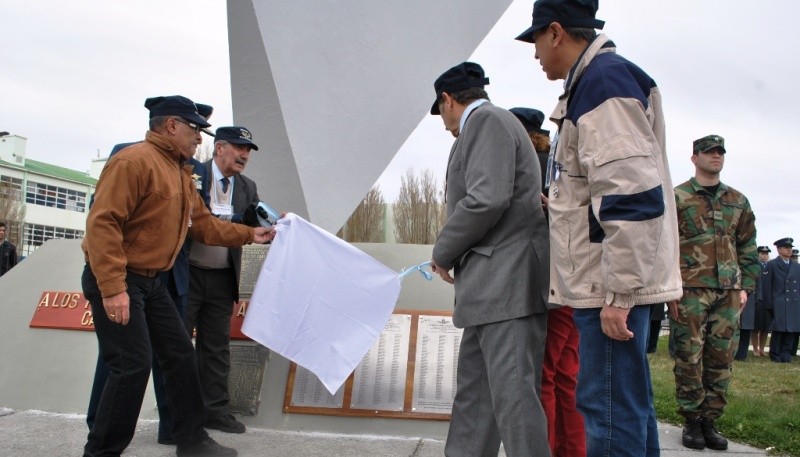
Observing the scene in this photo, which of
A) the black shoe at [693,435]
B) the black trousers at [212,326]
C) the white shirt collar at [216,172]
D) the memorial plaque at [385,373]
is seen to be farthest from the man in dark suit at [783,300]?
the white shirt collar at [216,172]

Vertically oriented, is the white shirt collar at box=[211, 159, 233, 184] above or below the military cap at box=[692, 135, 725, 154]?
below

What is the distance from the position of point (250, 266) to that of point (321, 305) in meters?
1.29

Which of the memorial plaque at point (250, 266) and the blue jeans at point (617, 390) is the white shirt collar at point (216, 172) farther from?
the blue jeans at point (617, 390)

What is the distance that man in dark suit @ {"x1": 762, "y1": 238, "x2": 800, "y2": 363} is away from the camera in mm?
9984

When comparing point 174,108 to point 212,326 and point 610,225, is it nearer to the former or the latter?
point 212,326

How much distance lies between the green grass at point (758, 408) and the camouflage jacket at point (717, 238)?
89 cm

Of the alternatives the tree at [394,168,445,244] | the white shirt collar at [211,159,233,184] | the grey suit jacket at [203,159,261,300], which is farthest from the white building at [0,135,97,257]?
the white shirt collar at [211,159,233,184]

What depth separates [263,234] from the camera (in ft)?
12.4

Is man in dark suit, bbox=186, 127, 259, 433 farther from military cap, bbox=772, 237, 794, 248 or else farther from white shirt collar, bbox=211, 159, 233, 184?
military cap, bbox=772, 237, 794, 248

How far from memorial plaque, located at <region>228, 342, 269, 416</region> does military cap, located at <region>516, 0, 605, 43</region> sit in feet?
9.27

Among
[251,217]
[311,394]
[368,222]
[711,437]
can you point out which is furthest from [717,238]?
[368,222]

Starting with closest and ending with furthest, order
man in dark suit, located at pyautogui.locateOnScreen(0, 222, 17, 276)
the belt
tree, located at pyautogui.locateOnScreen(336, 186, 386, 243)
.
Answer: the belt, man in dark suit, located at pyautogui.locateOnScreen(0, 222, 17, 276), tree, located at pyautogui.locateOnScreen(336, 186, 386, 243)

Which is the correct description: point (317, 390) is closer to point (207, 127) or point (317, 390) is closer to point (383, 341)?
point (383, 341)

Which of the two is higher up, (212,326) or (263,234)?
(263,234)
